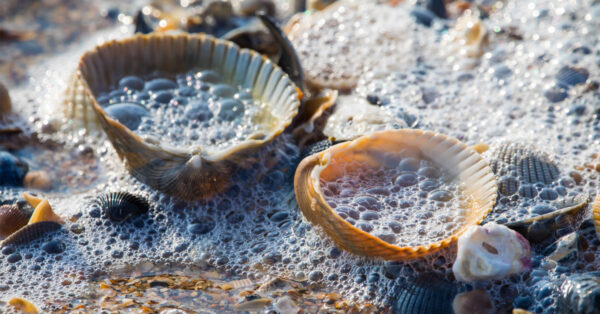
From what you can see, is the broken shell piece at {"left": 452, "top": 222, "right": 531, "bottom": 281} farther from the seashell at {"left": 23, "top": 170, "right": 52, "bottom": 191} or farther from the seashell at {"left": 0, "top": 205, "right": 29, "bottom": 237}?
the seashell at {"left": 23, "top": 170, "right": 52, "bottom": 191}

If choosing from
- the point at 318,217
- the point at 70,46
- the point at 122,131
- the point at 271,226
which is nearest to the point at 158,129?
the point at 122,131

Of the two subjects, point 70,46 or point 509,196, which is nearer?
point 509,196

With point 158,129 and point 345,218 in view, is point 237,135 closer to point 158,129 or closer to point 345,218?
point 158,129

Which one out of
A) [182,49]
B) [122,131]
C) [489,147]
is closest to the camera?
[122,131]

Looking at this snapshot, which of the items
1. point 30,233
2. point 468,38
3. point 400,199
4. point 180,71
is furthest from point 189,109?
point 468,38

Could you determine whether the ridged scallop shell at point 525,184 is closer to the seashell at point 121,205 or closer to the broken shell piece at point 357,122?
the broken shell piece at point 357,122

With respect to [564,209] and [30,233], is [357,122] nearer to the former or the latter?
[564,209]
